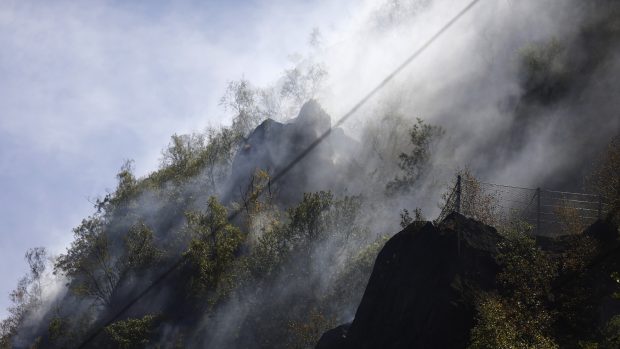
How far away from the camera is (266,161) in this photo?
285ft

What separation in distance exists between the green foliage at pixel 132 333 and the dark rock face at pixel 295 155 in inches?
1059

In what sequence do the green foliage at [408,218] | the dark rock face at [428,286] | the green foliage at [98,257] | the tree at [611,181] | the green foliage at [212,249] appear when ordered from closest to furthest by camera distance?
the dark rock face at [428,286] → the tree at [611,181] → the green foliage at [408,218] → the green foliage at [212,249] → the green foliage at [98,257]

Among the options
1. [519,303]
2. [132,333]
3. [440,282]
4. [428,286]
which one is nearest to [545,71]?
[428,286]

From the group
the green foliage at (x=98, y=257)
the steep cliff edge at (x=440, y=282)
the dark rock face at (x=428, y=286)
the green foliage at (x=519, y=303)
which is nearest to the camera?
the green foliage at (x=519, y=303)

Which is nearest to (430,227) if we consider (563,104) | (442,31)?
(563,104)

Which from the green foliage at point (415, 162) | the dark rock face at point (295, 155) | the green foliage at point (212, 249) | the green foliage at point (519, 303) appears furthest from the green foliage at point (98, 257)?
the green foliage at point (519, 303)

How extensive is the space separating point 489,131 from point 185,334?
5073cm

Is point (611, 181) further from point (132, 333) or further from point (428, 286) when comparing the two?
point (132, 333)

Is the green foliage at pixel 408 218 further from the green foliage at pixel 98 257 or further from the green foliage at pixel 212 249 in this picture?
the green foliage at pixel 98 257

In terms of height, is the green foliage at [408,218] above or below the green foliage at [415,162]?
below

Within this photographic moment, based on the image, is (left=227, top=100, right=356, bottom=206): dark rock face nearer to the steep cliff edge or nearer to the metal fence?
the metal fence

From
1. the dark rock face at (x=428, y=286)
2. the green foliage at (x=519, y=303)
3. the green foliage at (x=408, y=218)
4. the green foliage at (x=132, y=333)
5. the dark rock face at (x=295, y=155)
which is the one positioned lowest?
the green foliage at (x=519, y=303)

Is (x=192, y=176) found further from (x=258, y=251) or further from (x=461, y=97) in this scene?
(x=461, y=97)

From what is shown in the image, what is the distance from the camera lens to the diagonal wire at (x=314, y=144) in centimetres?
6994
